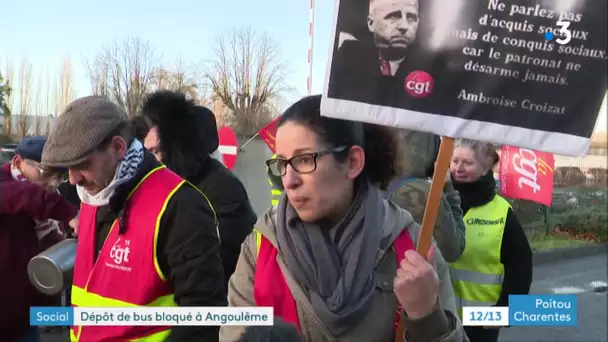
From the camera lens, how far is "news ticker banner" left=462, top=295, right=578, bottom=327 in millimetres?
2457

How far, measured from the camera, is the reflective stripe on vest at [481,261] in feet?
8.29

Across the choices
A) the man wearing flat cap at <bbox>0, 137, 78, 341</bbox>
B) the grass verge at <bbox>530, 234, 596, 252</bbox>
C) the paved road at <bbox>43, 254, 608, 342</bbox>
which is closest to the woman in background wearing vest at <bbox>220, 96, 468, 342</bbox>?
the man wearing flat cap at <bbox>0, 137, 78, 341</bbox>

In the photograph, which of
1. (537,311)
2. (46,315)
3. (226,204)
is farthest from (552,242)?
(46,315)

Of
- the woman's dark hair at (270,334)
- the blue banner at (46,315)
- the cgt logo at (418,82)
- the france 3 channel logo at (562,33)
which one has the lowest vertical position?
the blue banner at (46,315)

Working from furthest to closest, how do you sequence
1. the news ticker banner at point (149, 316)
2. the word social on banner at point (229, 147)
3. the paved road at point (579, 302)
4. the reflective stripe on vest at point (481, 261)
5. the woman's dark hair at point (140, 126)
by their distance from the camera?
the paved road at point (579, 302) → the word social on banner at point (229, 147) → the woman's dark hair at point (140, 126) → the reflective stripe on vest at point (481, 261) → the news ticker banner at point (149, 316)

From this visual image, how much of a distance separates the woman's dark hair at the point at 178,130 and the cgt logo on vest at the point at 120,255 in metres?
0.88

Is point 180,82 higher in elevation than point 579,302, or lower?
higher

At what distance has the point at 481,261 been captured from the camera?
2.57 metres

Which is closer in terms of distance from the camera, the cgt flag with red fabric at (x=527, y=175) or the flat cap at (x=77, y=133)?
the flat cap at (x=77, y=133)

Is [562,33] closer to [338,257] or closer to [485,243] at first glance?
[338,257]

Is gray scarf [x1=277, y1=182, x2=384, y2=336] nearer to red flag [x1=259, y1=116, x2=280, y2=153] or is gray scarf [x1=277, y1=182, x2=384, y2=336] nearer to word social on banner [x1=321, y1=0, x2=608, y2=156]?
word social on banner [x1=321, y1=0, x2=608, y2=156]

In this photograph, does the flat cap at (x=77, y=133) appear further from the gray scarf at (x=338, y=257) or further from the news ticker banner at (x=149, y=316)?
the gray scarf at (x=338, y=257)

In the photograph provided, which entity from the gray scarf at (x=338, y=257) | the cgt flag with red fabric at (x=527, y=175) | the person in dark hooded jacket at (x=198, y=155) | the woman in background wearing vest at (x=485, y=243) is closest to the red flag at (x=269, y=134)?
the person in dark hooded jacket at (x=198, y=155)

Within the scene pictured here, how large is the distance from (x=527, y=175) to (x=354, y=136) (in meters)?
2.33
